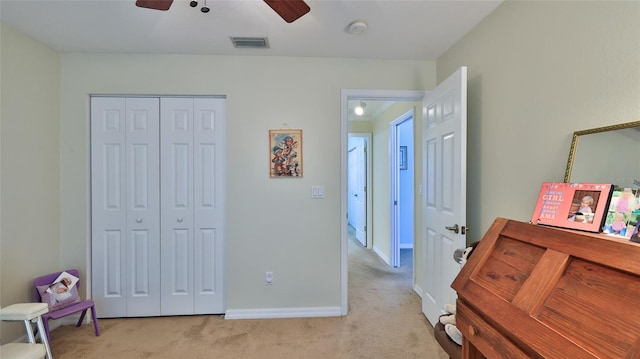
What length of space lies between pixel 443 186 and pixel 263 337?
71.9 inches

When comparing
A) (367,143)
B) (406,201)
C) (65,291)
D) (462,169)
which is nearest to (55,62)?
(65,291)

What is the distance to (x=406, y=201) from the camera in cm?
522

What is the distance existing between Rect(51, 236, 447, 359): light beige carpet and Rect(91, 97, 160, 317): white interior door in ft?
0.82

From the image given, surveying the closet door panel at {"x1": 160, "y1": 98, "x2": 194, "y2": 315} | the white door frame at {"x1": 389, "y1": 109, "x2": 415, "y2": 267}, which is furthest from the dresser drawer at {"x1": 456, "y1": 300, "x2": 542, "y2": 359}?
the white door frame at {"x1": 389, "y1": 109, "x2": 415, "y2": 267}

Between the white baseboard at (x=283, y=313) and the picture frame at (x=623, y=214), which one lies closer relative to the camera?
the picture frame at (x=623, y=214)

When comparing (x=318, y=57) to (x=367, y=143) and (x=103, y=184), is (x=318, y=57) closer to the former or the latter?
(x=103, y=184)

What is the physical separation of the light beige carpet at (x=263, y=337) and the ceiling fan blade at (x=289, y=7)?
217 centimetres

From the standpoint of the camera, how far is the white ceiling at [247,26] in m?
1.83

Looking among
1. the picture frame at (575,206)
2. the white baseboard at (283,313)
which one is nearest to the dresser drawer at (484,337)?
the picture frame at (575,206)

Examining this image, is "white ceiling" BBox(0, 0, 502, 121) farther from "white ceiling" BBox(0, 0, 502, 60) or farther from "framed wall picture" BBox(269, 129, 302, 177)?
"framed wall picture" BBox(269, 129, 302, 177)

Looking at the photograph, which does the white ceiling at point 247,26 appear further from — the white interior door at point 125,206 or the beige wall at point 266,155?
the white interior door at point 125,206

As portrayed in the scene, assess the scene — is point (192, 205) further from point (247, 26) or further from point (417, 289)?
point (417, 289)

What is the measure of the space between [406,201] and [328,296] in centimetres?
302

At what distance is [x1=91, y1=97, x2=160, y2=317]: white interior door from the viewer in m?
2.59
